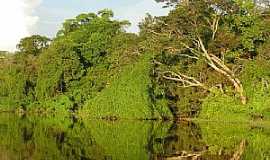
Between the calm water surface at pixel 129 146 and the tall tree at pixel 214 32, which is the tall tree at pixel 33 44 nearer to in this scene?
the tall tree at pixel 214 32

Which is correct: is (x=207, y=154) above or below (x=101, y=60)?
below

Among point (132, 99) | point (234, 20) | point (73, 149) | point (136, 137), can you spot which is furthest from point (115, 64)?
point (73, 149)

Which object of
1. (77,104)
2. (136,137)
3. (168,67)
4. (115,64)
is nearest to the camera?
(136,137)

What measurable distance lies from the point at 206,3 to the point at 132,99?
10.9m

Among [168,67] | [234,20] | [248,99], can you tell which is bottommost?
[248,99]

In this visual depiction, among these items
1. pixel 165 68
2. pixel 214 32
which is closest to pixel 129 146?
pixel 214 32

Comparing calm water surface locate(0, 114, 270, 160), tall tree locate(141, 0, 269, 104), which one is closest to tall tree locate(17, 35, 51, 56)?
tall tree locate(141, 0, 269, 104)

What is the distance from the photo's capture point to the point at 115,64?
1887 inches

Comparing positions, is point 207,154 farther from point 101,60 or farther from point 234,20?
point 101,60

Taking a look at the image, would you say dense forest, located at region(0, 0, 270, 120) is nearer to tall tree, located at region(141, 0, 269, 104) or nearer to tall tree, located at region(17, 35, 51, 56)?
tall tree, located at region(141, 0, 269, 104)

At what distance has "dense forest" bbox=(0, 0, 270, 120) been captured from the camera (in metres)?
38.2

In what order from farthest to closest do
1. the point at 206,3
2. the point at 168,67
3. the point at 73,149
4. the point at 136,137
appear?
the point at 168,67 < the point at 206,3 < the point at 136,137 < the point at 73,149

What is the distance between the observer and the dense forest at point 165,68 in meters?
38.2

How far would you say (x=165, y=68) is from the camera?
140 ft
